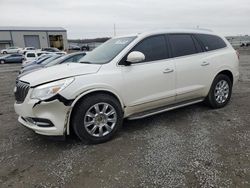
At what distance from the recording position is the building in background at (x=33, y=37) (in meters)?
52.8

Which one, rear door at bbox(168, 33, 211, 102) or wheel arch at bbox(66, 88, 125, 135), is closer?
wheel arch at bbox(66, 88, 125, 135)

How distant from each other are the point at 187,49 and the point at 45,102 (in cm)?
287

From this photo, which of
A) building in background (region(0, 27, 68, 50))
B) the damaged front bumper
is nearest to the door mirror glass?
the damaged front bumper

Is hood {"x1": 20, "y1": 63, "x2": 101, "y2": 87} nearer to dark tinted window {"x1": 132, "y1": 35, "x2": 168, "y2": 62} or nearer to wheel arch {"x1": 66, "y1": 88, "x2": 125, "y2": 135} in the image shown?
wheel arch {"x1": 66, "y1": 88, "x2": 125, "y2": 135}

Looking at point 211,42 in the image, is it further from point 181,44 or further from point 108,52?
point 108,52

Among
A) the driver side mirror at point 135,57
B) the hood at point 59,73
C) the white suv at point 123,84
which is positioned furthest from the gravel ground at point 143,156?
the driver side mirror at point 135,57

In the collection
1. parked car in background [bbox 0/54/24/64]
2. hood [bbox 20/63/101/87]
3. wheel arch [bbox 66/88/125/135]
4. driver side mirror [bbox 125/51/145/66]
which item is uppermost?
driver side mirror [bbox 125/51/145/66]

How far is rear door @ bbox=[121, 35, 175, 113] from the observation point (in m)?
3.95

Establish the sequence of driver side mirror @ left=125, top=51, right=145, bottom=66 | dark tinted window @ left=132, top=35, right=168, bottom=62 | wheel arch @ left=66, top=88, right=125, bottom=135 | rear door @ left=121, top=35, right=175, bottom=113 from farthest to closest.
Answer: dark tinted window @ left=132, top=35, right=168, bottom=62, rear door @ left=121, top=35, right=175, bottom=113, driver side mirror @ left=125, top=51, right=145, bottom=66, wheel arch @ left=66, top=88, right=125, bottom=135

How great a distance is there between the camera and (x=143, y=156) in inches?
131

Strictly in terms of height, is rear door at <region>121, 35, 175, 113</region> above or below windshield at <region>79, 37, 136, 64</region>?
below

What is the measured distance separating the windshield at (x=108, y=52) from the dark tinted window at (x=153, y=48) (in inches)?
9.0

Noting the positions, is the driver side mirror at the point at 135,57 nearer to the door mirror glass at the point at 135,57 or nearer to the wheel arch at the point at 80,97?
the door mirror glass at the point at 135,57

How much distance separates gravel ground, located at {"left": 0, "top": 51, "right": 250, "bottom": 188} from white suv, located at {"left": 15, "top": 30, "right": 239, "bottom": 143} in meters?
0.33
